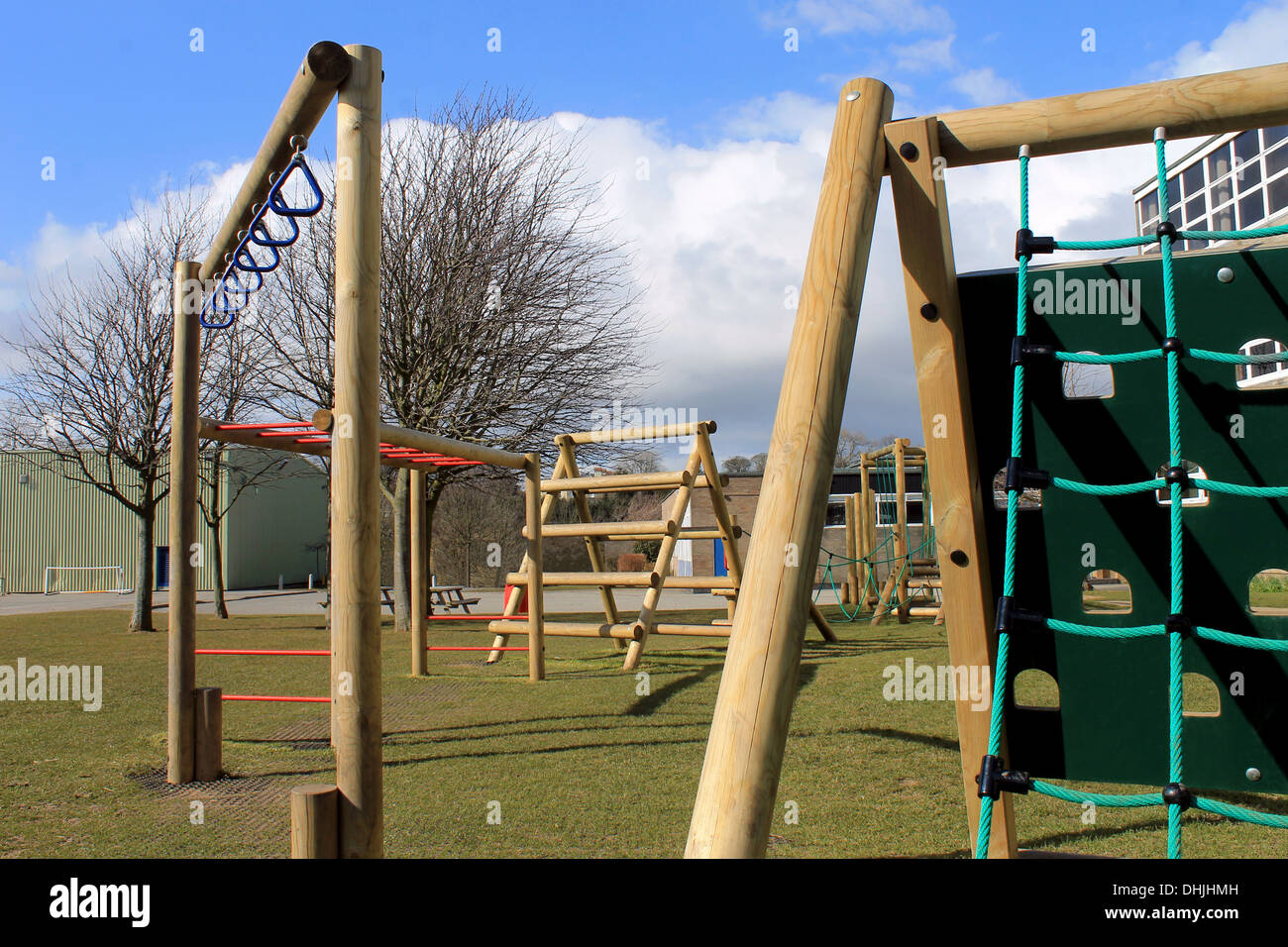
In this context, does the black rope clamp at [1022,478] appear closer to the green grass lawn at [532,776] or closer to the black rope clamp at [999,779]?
the black rope clamp at [999,779]

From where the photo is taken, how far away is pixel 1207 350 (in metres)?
2.27

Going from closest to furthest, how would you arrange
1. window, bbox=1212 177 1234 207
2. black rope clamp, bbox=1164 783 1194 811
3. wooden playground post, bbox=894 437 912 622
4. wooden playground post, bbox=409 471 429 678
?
black rope clamp, bbox=1164 783 1194 811, wooden playground post, bbox=409 471 429 678, wooden playground post, bbox=894 437 912 622, window, bbox=1212 177 1234 207

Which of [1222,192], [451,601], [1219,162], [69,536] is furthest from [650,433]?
[69,536]

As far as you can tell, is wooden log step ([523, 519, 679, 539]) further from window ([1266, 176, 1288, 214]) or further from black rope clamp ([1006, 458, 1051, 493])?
window ([1266, 176, 1288, 214])

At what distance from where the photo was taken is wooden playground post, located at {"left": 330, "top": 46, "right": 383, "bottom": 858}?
8.63ft

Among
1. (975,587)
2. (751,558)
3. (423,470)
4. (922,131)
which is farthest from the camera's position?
(423,470)

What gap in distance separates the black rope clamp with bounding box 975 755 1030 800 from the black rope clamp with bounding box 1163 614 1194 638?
0.48 metres

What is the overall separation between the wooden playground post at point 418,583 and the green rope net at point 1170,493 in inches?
244

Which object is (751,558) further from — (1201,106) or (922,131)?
(1201,106)

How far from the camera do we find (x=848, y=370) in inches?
76.0

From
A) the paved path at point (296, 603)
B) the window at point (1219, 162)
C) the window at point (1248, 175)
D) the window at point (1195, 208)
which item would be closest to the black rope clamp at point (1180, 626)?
the paved path at point (296, 603)

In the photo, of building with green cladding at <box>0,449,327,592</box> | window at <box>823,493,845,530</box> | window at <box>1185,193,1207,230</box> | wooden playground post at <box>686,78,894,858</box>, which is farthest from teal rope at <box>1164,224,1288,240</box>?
building with green cladding at <box>0,449,327,592</box>
